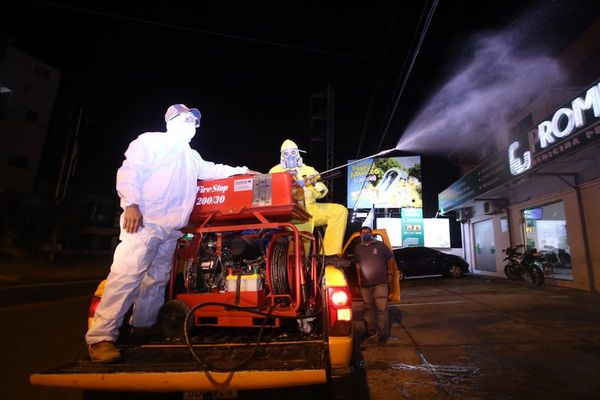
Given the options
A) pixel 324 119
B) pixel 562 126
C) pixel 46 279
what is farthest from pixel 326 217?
pixel 324 119

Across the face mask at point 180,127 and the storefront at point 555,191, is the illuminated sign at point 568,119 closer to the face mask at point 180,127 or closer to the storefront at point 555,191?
the storefront at point 555,191

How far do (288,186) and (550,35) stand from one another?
1229 centimetres

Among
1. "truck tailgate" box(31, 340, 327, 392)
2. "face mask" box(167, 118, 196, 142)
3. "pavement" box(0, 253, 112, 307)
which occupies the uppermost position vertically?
"face mask" box(167, 118, 196, 142)

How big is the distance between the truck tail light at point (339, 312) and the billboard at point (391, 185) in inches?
886

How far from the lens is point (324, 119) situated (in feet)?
57.0

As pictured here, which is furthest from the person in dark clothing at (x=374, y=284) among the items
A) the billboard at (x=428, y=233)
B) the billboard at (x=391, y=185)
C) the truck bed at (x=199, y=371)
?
the billboard at (x=428, y=233)

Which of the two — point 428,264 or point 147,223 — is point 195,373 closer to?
point 147,223

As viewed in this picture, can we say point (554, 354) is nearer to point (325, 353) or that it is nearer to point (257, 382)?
point (325, 353)

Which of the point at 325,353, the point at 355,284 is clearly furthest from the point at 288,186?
the point at 355,284

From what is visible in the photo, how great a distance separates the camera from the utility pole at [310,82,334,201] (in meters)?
16.3

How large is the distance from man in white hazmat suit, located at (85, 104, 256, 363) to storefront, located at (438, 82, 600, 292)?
25.5ft

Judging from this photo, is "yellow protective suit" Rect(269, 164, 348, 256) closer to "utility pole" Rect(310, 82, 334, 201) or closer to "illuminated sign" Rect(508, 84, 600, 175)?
"illuminated sign" Rect(508, 84, 600, 175)

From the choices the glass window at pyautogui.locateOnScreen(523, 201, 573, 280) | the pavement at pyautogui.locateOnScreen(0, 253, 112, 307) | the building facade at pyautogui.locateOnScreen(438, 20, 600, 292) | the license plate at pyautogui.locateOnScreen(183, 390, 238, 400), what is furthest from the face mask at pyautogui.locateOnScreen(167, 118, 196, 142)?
the glass window at pyautogui.locateOnScreen(523, 201, 573, 280)

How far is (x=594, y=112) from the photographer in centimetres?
678
